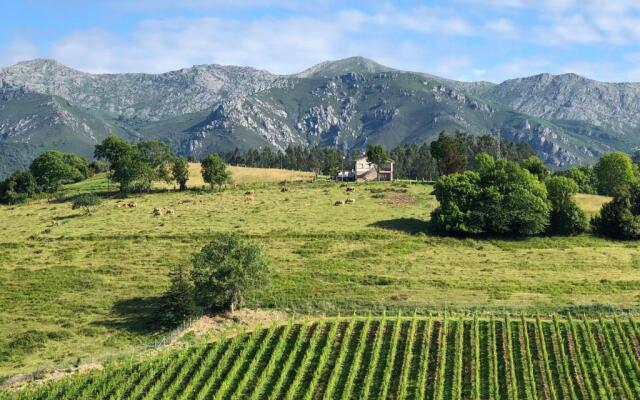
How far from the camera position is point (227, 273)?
5853 cm

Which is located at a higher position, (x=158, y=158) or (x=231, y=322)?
(x=158, y=158)

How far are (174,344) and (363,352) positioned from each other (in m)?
15.3

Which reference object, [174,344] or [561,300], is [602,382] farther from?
[174,344]

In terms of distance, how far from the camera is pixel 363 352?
47312 millimetres

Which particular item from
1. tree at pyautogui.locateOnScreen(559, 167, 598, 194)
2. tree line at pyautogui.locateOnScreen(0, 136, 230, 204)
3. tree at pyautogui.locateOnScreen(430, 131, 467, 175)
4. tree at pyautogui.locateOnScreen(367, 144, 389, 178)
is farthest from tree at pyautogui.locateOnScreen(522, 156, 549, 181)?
tree line at pyautogui.locateOnScreen(0, 136, 230, 204)

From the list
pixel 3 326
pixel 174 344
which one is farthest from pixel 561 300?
pixel 3 326

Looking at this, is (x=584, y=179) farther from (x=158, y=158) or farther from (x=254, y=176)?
(x=158, y=158)

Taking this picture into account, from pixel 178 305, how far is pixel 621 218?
64176mm

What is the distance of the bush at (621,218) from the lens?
89.5 m

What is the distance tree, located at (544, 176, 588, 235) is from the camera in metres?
91.1

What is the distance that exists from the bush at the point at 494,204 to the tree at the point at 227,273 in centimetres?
3821

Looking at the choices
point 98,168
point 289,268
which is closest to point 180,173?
point 289,268

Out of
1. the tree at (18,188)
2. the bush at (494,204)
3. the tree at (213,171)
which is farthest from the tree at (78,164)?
the bush at (494,204)

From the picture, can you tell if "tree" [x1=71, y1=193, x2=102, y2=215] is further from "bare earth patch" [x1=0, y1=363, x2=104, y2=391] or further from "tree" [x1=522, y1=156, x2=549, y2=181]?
"tree" [x1=522, y1=156, x2=549, y2=181]
